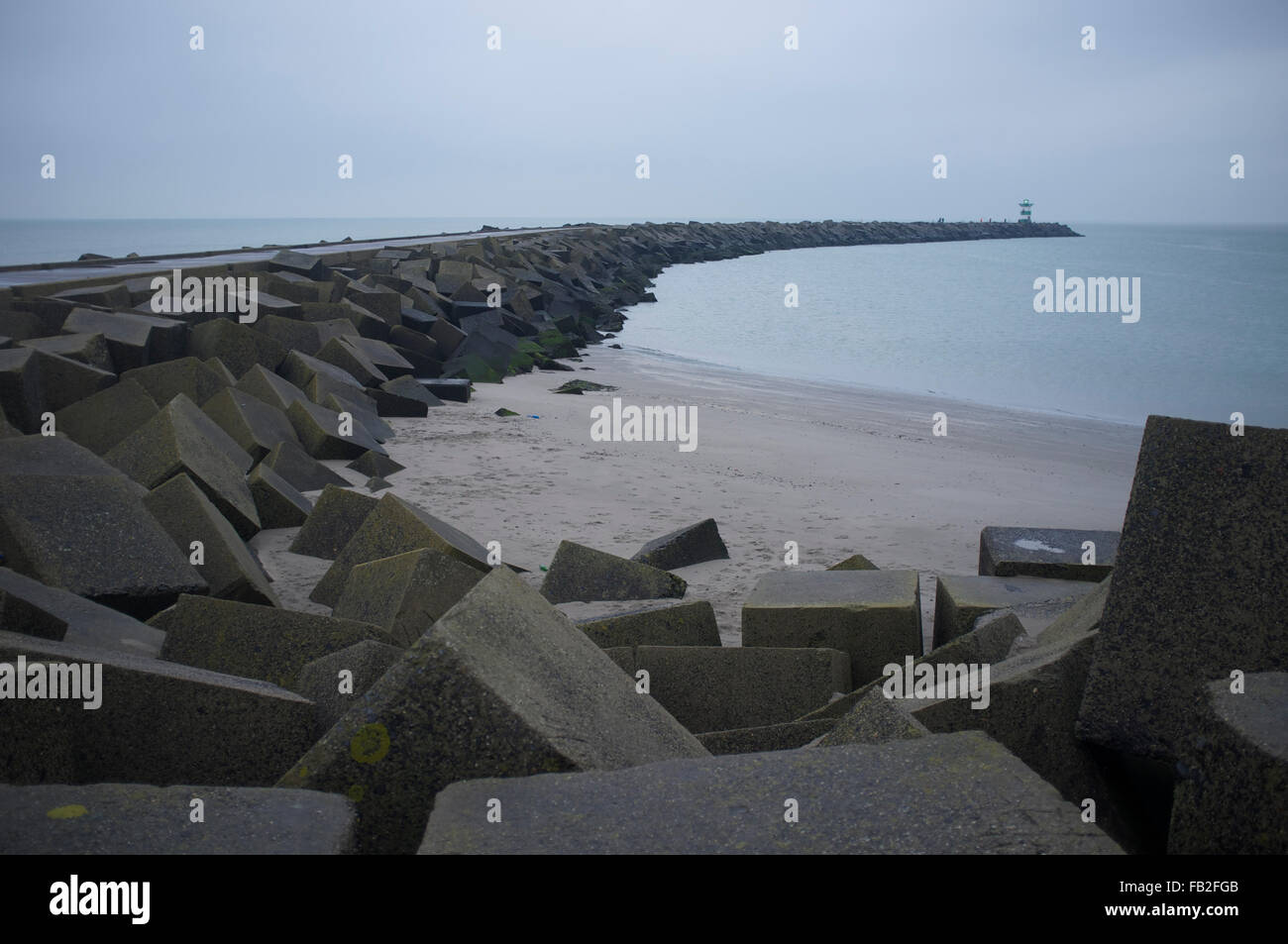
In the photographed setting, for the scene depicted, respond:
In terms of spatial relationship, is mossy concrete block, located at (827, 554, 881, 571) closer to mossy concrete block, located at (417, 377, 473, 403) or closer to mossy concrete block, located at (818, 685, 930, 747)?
mossy concrete block, located at (818, 685, 930, 747)

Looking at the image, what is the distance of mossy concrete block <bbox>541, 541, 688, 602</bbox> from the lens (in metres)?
4.21

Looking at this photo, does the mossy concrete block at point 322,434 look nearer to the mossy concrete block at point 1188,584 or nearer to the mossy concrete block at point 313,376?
the mossy concrete block at point 313,376

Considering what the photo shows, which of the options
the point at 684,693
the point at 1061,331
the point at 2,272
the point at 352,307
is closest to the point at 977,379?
the point at 1061,331

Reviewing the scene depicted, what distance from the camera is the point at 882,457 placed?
865 cm

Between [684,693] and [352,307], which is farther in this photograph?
[352,307]

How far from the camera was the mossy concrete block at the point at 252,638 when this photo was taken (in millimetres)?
2955

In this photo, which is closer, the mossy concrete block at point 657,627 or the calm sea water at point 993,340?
the mossy concrete block at point 657,627

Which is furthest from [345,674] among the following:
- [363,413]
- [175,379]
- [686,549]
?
[363,413]

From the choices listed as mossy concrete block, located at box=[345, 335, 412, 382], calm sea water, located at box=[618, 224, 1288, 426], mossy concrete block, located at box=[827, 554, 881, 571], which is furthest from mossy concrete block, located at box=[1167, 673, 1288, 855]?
calm sea water, located at box=[618, 224, 1288, 426]

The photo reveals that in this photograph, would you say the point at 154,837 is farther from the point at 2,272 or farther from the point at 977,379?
the point at 977,379

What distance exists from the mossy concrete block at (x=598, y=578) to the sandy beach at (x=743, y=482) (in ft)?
1.11

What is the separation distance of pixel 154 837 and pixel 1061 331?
24920 mm

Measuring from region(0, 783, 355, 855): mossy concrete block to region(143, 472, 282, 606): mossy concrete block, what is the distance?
1.95m

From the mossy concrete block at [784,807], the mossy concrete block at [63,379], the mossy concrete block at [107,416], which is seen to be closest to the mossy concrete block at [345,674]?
the mossy concrete block at [784,807]
